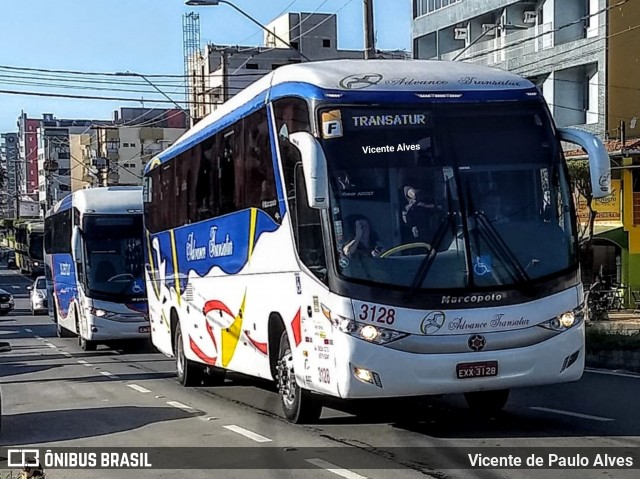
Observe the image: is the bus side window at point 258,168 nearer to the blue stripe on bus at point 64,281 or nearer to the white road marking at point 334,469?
the white road marking at point 334,469

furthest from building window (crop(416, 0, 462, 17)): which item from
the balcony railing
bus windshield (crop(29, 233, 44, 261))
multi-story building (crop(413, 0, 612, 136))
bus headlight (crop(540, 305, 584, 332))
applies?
bus headlight (crop(540, 305, 584, 332))

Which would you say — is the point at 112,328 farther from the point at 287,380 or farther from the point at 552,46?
the point at 552,46

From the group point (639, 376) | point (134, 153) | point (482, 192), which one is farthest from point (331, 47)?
point (482, 192)

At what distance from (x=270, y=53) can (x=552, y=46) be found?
4686 cm

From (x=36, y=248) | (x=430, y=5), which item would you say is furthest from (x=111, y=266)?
(x=430, y=5)

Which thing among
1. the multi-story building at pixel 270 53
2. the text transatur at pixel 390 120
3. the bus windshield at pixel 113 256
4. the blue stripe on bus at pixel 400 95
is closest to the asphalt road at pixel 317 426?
the text transatur at pixel 390 120

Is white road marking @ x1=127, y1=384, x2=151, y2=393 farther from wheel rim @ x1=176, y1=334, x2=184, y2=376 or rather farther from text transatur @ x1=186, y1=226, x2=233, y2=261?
text transatur @ x1=186, y1=226, x2=233, y2=261

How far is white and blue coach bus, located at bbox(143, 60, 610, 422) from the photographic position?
9.48 metres

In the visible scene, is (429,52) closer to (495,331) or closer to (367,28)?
(367,28)

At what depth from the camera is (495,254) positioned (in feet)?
31.9

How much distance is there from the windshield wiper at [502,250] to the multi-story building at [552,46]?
23.1 meters

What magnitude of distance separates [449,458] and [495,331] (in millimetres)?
1259

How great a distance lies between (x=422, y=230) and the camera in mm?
9633

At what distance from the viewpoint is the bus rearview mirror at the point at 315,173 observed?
9.27 meters
